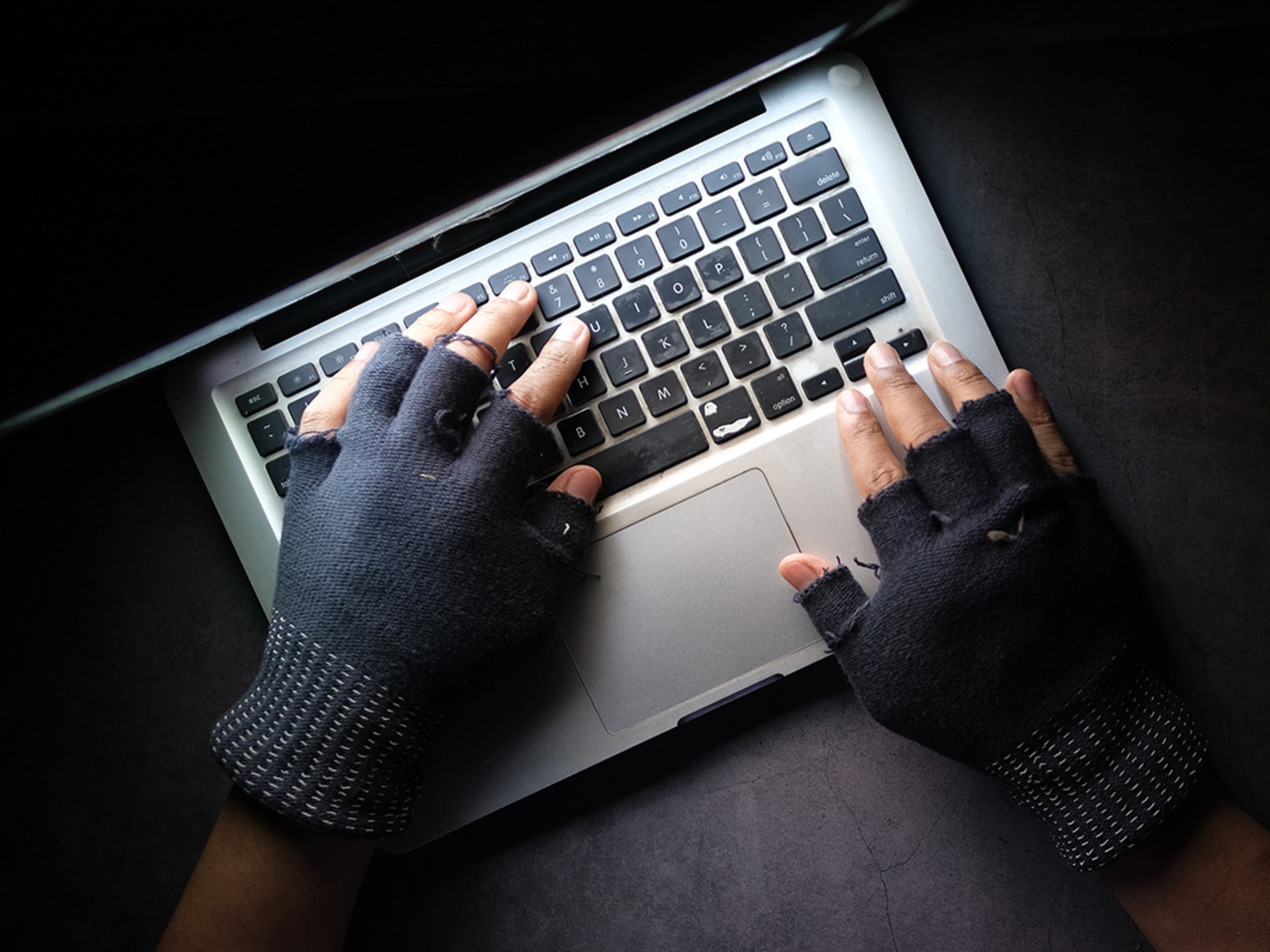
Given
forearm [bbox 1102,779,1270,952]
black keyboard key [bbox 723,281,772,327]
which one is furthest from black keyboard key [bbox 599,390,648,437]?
forearm [bbox 1102,779,1270,952]

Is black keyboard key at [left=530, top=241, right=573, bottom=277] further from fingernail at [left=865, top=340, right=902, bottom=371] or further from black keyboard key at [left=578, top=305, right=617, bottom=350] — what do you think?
fingernail at [left=865, top=340, right=902, bottom=371]

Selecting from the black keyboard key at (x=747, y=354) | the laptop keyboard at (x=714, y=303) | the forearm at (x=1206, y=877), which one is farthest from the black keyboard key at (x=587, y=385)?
the forearm at (x=1206, y=877)

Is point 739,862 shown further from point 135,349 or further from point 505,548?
point 135,349

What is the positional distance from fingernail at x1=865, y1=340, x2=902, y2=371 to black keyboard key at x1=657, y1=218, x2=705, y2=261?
167 millimetres

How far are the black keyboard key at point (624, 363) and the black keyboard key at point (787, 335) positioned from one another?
4.2 inches

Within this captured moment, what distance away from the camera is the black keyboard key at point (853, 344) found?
647mm

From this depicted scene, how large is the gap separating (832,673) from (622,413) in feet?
1.09

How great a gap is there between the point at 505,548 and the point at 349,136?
39 cm

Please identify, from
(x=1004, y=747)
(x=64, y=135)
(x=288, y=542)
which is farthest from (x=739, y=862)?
(x=64, y=135)

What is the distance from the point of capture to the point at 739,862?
2.50ft

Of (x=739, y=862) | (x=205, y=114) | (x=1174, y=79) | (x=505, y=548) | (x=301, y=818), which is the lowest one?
(x=739, y=862)

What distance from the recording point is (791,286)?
0.65 metres

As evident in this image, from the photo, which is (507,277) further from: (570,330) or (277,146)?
(277,146)

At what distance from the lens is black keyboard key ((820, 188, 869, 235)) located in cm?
64
